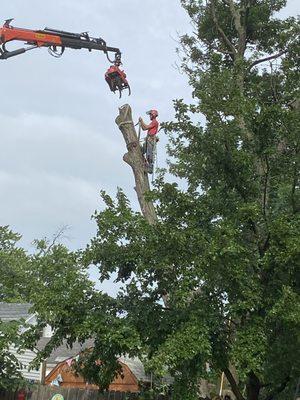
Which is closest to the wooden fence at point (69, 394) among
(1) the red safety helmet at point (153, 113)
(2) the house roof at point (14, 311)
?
(1) the red safety helmet at point (153, 113)

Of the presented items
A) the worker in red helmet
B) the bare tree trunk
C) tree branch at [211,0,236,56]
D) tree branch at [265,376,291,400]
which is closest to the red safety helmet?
the worker in red helmet

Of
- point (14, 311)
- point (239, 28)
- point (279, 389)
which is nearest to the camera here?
point (279, 389)

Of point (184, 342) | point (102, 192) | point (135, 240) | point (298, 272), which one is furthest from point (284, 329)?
point (102, 192)

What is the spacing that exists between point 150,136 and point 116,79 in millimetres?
1539

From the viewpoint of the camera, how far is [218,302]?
32.6 ft

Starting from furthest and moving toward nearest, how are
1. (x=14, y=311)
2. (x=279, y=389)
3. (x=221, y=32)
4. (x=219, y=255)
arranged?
(x=14, y=311)
(x=221, y=32)
(x=279, y=389)
(x=219, y=255)

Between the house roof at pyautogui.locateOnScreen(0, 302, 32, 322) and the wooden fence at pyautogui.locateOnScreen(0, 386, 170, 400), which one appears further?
the house roof at pyautogui.locateOnScreen(0, 302, 32, 322)

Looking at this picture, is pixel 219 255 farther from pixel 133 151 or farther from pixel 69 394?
pixel 69 394

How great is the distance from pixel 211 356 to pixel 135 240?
7.48ft

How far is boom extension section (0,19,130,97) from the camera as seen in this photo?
13.2m

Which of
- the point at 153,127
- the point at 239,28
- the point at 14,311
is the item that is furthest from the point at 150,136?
the point at 14,311

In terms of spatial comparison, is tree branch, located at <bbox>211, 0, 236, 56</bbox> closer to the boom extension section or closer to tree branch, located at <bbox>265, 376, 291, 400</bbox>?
the boom extension section

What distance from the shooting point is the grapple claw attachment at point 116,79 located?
46.1ft

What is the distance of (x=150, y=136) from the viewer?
47.4ft
